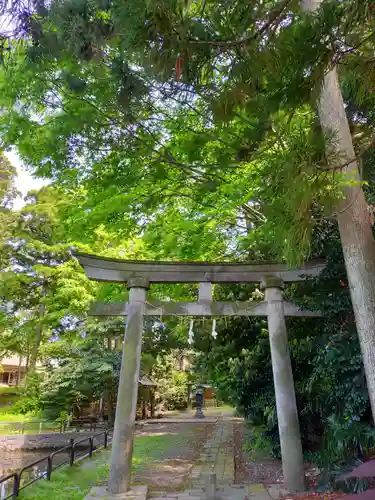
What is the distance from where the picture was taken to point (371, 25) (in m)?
3.44

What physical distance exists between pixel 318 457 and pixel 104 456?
5725 mm

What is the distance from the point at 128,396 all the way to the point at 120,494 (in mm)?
1385

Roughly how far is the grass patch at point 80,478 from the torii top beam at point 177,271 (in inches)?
140

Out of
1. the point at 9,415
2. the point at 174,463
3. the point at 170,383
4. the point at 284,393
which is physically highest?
the point at 170,383

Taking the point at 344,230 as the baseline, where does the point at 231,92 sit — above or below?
above

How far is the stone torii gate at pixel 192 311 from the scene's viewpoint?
19.6ft

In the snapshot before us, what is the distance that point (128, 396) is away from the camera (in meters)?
6.29

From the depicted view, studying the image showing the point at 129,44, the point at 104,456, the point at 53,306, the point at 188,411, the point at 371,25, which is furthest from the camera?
the point at 188,411

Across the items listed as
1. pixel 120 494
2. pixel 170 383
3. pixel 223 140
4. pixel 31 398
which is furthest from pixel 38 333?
pixel 223 140

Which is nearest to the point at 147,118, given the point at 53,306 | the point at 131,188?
the point at 131,188

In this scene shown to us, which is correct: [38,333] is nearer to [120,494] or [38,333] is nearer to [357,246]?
→ [120,494]

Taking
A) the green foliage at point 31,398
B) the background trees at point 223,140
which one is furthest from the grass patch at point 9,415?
the background trees at point 223,140

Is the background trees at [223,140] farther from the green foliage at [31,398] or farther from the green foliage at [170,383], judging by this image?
the green foliage at [170,383]

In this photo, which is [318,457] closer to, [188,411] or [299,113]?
[299,113]
